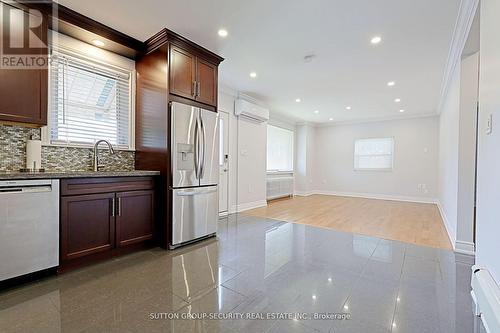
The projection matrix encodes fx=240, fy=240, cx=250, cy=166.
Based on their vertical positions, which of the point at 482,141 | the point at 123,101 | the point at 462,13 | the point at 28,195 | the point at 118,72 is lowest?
the point at 28,195

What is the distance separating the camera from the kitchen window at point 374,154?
24.1 ft

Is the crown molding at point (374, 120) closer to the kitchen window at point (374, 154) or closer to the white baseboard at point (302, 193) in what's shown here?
the kitchen window at point (374, 154)

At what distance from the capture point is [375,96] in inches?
206

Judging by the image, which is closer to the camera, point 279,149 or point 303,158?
point 279,149

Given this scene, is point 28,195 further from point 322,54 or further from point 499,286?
point 322,54

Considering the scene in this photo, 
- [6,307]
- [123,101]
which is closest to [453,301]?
[6,307]

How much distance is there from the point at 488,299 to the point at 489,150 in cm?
96

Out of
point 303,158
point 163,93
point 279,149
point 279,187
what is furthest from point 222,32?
point 303,158

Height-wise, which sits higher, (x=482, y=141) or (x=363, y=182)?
(x=482, y=141)

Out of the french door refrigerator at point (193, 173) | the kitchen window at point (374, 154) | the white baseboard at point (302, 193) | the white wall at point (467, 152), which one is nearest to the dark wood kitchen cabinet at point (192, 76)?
the french door refrigerator at point (193, 173)

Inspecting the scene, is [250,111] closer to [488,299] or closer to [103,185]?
[103,185]

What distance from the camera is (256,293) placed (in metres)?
1.89

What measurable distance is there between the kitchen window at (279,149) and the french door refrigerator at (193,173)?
12.7ft

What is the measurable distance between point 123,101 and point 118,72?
0.37m
